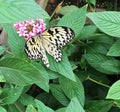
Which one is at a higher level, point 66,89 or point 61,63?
point 61,63

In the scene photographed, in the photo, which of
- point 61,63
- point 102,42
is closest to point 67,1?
point 102,42

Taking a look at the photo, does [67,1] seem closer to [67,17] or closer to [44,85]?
[67,17]

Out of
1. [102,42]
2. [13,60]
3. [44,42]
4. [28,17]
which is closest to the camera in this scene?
[28,17]

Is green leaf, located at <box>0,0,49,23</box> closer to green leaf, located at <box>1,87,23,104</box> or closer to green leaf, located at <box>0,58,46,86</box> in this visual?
green leaf, located at <box>0,58,46,86</box>

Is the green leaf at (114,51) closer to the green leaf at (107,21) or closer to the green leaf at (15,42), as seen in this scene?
the green leaf at (107,21)

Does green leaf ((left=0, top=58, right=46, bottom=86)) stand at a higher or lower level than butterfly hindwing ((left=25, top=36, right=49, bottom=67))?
higher

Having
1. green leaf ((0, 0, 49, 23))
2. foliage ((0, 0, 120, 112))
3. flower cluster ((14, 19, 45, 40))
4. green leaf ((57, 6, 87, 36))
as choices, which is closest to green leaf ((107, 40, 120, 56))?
foliage ((0, 0, 120, 112))
